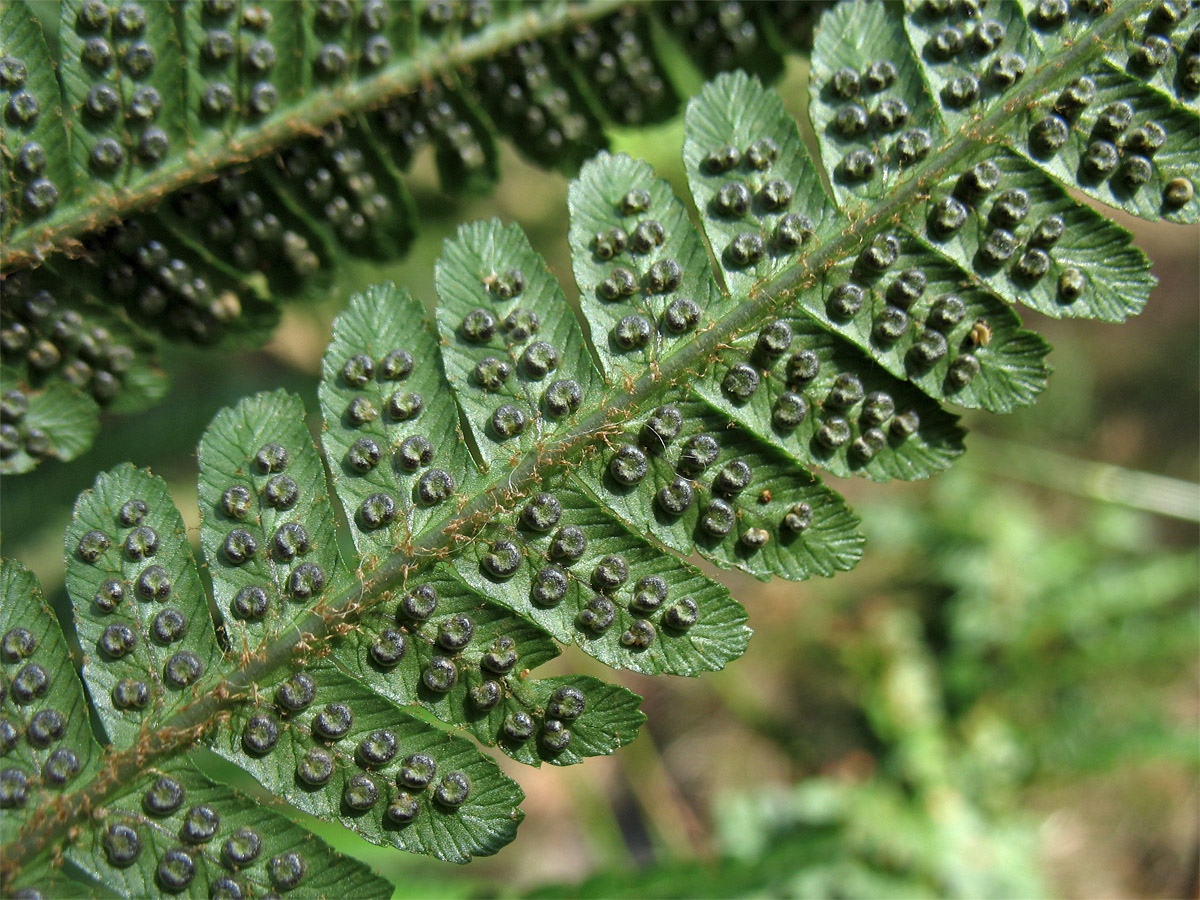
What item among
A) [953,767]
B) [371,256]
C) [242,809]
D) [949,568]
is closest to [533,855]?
[953,767]

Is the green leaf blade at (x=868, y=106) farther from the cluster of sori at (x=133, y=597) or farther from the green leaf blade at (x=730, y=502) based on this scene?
the cluster of sori at (x=133, y=597)

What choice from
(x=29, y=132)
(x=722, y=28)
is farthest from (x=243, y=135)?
(x=722, y=28)

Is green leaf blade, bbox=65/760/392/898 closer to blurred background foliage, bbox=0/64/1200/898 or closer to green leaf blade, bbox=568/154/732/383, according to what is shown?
green leaf blade, bbox=568/154/732/383

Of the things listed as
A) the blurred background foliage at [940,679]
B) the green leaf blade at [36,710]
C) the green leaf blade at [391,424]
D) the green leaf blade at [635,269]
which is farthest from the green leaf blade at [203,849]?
the blurred background foliage at [940,679]

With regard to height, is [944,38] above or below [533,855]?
above

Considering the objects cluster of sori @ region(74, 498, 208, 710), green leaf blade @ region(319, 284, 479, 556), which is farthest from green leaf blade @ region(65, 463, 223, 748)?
green leaf blade @ region(319, 284, 479, 556)

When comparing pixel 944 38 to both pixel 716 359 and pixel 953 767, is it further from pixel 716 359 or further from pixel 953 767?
pixel 953 767

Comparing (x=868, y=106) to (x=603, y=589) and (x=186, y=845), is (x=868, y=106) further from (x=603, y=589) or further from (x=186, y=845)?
(x=186, y=845)
